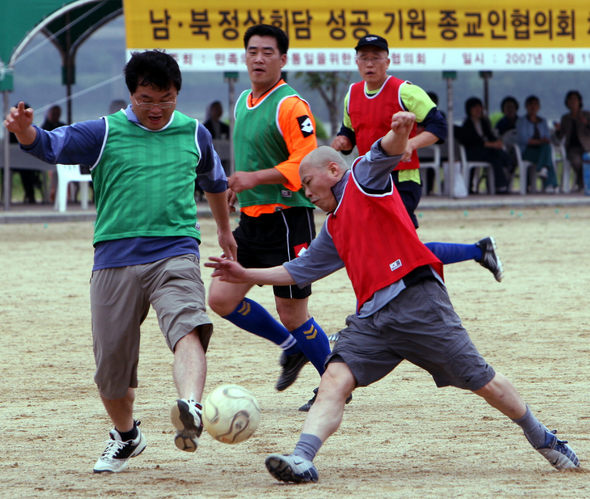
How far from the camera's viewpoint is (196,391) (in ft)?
15.0

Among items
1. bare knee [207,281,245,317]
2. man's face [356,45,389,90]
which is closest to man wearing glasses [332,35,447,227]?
man's face [356,45,389,90]

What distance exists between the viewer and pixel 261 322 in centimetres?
659

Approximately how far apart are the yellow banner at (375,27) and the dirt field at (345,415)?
25.7ft

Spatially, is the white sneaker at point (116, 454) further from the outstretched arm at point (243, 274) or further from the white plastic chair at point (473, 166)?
the white plastic chair at point (473, 166)

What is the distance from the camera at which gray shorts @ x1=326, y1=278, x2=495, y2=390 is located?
4723 mm

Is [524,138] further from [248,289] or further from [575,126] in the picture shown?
[248,289]

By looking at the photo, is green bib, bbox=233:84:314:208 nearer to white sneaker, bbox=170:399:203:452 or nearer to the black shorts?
the black shorts

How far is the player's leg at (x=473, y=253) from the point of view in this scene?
5109mm

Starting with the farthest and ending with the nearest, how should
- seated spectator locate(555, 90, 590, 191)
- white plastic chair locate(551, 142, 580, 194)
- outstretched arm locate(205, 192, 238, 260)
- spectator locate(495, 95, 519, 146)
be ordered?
white plastic chair locate(551, 142, 580, 194) → spectator locate(495, 95, 519, 146) → seated spectator locate(555, 90, 590, 191) → outstretched arm locate(205, 192, 238, 260)

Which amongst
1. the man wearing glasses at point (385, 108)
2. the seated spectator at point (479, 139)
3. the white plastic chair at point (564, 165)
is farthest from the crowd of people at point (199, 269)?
the white plastic chair at point (564, 165)

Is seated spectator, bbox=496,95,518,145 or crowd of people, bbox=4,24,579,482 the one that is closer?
crowd of people, bbox=4,24,579,482

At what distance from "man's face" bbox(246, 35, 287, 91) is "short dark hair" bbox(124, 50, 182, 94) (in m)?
1.64

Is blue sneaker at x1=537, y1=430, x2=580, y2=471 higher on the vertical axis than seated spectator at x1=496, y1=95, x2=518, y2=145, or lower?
lower

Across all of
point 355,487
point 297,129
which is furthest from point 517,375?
point 355,487
